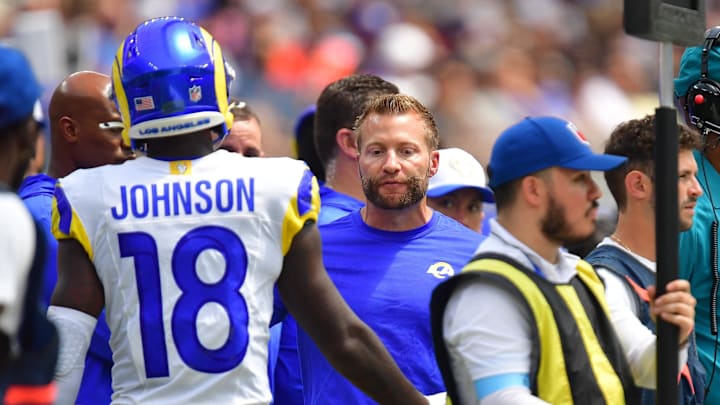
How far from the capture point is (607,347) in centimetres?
427

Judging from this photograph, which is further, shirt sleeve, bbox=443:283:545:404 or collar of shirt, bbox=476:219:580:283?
collar of shirt, bbox=476:219:580:283

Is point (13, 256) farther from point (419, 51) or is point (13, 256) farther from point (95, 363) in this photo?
point (419, 51)

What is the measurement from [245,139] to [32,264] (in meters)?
3.36

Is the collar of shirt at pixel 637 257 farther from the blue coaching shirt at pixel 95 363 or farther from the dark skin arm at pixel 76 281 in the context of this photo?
the dark skin arm at pixel 76 281

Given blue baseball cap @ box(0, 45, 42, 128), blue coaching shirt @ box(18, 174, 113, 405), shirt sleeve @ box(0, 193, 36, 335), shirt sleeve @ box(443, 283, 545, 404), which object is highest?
blue baseball cap @ box(0, 45, 42, 128)

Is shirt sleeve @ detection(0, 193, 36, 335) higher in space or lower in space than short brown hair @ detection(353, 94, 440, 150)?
higher

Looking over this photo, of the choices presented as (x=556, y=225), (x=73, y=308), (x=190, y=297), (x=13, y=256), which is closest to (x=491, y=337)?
(x=556, y=225)

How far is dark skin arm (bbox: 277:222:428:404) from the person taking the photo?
4.46 metres

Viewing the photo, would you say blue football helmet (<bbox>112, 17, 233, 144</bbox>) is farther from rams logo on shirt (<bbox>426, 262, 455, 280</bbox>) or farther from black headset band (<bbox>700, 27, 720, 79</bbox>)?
black headset band (<bbox>700, 27, 720, 79</bbox>)

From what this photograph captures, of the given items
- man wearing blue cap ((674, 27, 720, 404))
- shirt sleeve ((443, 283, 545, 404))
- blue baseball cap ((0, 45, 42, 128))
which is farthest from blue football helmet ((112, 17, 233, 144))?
man wearing blue cap ((674, 27, 720, 404))

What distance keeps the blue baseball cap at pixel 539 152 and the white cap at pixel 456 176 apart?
7.87 ft

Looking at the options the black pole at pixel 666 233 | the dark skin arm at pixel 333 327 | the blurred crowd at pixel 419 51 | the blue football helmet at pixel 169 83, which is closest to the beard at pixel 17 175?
the blue football helmet at pixel 169 83

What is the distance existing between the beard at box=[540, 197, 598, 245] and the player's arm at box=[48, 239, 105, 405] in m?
1.42

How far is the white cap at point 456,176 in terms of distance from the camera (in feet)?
22.3
